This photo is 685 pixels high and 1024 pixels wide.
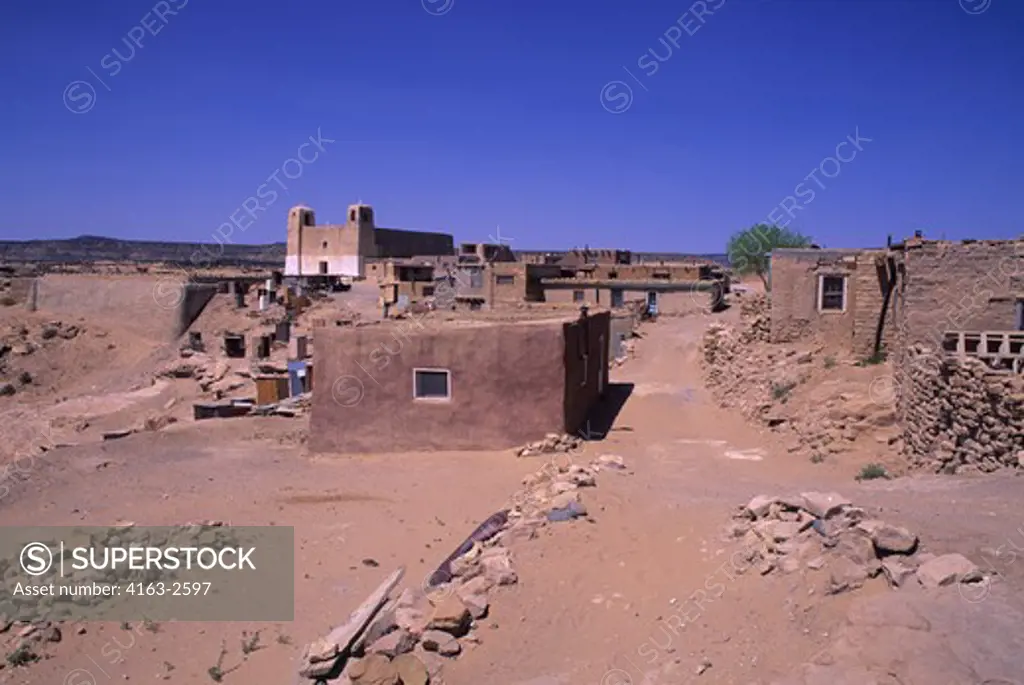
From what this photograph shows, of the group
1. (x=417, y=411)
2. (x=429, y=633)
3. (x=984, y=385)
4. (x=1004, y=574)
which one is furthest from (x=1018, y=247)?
(x=429, y=633)

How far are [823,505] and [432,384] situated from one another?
9.74 metres

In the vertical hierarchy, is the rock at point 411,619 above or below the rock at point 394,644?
above

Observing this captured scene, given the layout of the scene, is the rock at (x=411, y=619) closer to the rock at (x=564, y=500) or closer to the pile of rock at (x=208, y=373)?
the rock at (x=564, y=500)

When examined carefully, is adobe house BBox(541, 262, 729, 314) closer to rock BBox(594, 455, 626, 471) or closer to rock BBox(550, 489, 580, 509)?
rock BBox(594, 455, 626, 471)

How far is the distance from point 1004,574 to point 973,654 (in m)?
1.44

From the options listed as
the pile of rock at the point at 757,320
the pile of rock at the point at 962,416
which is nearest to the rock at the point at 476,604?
the pile of rock at the point at 962,416

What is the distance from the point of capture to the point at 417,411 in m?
16.5

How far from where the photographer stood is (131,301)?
142ft

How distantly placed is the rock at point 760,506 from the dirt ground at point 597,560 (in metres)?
0.48

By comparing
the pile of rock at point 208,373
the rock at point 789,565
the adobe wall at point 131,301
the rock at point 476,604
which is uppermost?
the adobe wall at point 131,301

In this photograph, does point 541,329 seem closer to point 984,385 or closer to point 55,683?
point 984,385

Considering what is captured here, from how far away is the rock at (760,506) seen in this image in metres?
8.55

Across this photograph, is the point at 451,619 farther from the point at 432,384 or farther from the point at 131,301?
the point at 131,301

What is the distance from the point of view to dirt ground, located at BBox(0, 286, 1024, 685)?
587 centimetres
